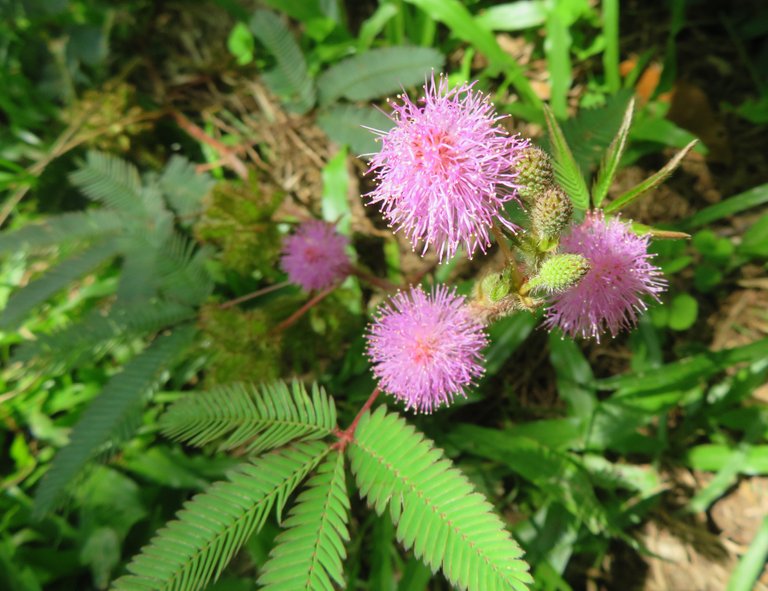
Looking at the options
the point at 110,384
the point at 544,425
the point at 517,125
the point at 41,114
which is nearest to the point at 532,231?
the point at 544,425

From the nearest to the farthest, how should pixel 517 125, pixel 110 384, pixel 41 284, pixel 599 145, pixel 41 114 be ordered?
pixel 599 145
pixel 110 384
pixel 41 284
pixel 517 125
pixel 41 114

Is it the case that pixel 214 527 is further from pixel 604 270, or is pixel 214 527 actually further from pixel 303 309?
pixel 604 270

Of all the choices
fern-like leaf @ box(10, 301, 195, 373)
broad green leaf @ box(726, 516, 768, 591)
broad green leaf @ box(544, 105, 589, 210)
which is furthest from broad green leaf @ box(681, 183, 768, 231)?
fern-like leaf @ box(10, 301, 195, 373)

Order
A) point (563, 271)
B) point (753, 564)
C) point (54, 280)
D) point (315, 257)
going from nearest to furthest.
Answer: point (563, 271) < point (753, 564) < point (315, 257) < point (54, 280)

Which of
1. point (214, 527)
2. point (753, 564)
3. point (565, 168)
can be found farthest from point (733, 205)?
point (214, 527)

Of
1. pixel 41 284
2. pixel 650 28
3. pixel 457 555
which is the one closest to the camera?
pixel 457 555

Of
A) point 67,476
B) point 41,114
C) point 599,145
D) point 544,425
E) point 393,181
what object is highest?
point 393,181

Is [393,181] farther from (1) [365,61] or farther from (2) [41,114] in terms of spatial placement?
(2) [41,114]
